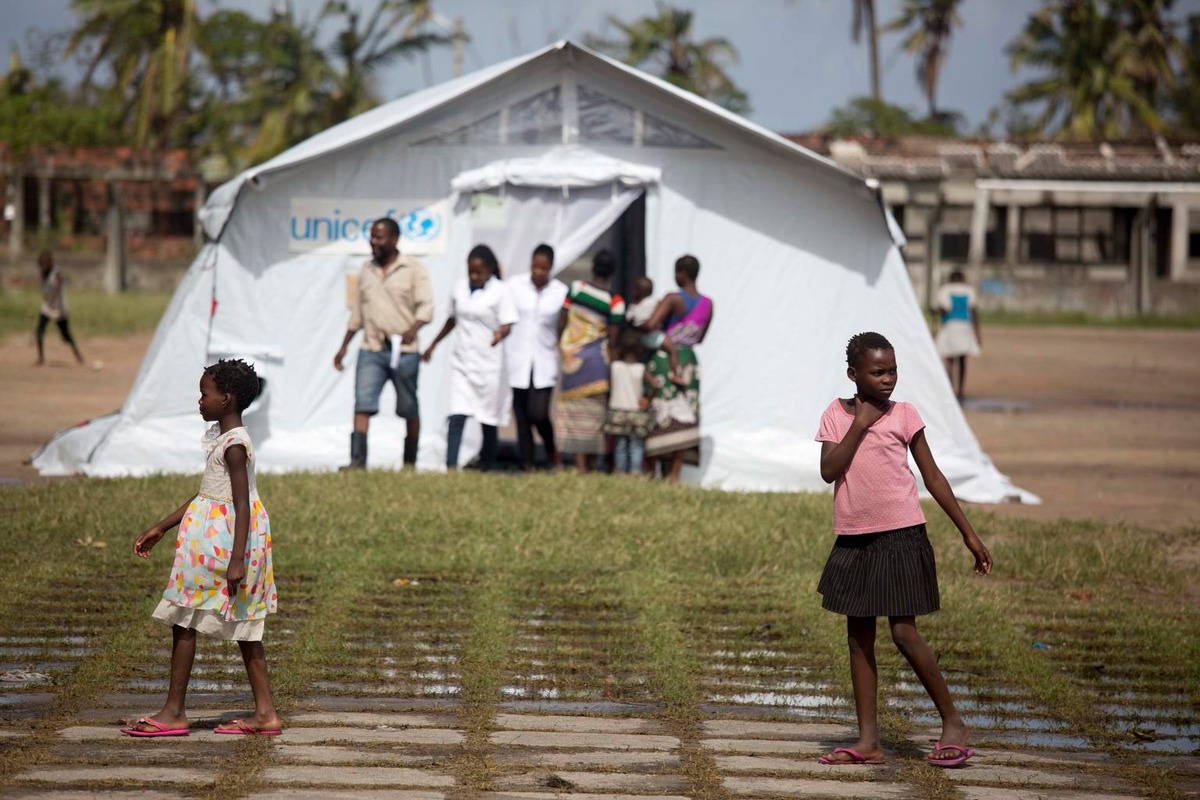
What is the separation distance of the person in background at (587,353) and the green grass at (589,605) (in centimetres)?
75

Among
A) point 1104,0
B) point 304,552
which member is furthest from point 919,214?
point 304,552

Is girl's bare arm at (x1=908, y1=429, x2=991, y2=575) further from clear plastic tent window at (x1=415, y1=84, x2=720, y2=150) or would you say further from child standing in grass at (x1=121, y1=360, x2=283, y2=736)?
clear plastic tent window at (x1=415, y1=84, x2=720, y2=150)

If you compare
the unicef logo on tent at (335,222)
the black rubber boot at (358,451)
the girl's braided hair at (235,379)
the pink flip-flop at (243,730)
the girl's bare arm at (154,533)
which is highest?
the unicef logo on tent at (335,222)

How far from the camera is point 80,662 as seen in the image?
591 centimetres

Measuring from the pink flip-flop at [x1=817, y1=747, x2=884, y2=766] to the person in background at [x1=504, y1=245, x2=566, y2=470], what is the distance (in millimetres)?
6081

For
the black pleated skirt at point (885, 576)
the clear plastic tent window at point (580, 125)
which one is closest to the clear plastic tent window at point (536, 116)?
the clear plastic tent window at point (580, 125)

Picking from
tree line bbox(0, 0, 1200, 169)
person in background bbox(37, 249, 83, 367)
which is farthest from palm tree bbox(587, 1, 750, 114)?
person in background bbox(37, 249, 83, 367)

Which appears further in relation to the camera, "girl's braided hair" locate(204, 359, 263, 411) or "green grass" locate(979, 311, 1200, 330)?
"green grass" locate(979, 311, 1200, 330)

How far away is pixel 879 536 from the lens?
195 inches

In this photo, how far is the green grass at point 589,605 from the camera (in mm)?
5652

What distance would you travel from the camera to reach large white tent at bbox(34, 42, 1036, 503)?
11.1 m

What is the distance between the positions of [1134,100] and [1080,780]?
41.9 m

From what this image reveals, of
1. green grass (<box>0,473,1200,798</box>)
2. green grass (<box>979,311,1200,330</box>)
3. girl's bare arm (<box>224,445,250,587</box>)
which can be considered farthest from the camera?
green grass (<box>979,311,1200,330</box>)

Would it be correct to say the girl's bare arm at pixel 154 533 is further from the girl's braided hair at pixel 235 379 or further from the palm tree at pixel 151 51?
the palm tree at pixel 151 51
